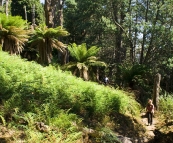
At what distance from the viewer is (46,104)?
644 cm

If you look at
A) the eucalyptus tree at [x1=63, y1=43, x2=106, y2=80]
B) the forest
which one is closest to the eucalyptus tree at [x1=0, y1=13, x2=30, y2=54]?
the forest

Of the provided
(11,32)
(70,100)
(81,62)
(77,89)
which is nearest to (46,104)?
(70,100)

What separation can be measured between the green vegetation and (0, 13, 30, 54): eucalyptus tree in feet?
10.2

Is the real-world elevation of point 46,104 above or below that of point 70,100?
above

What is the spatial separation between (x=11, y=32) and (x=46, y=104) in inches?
192

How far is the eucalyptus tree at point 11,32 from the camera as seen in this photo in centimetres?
995

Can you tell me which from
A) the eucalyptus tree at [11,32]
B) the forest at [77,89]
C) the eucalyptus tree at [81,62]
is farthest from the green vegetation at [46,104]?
the eucalyptus tree at [81,62]

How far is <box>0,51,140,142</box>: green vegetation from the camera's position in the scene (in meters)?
5.71

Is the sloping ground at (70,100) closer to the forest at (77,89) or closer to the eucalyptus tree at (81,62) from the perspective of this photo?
the forest at (77,89)

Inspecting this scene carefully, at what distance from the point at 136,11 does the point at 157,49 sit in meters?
3.22

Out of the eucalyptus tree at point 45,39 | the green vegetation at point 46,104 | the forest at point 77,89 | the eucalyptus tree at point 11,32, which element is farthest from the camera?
the eucalyptus tree at point 45,39

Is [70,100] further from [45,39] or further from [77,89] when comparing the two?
[45,39]

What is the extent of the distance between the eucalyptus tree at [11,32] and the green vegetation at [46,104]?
3.11 meters

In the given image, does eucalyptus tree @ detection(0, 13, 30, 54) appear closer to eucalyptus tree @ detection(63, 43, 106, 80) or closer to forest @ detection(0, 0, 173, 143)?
forest @ detection(0, 0, 173, 143)
